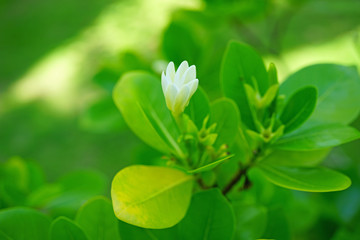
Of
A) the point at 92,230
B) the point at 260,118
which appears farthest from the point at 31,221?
the point at 260,118

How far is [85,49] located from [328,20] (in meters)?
1.94

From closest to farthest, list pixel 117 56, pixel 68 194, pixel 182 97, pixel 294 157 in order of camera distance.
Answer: pixel 182 97
pixel 294 157
pixel 68 194
pixel 117 56

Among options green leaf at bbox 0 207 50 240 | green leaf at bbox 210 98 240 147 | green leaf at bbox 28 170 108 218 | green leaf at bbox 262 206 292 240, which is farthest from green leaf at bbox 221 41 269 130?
green leaf at bbox 28 170 108 218

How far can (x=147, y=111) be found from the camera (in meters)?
0.50

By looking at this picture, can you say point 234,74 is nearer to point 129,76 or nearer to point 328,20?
point 129,76

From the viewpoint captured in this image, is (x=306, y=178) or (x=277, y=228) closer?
(x=306, y=178)

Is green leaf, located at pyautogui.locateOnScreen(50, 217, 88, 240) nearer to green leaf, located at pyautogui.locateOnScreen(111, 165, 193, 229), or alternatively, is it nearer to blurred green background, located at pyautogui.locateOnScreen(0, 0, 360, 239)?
green leaf, located at pyautogui.locateOnScreen(111, 165, 193, 229)

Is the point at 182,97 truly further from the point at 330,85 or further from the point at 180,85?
the point at 330,85

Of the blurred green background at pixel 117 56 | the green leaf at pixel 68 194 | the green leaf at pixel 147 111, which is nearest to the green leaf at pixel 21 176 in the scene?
the green leaf at pixel 68 194

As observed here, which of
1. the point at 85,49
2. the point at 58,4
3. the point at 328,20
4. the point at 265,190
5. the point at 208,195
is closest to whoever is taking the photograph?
the point at 208,195

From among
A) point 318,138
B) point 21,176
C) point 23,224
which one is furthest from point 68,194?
point 318,138

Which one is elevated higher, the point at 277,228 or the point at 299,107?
the point at 299,107

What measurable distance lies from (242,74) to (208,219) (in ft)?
0.69

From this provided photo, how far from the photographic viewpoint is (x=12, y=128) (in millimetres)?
2527
